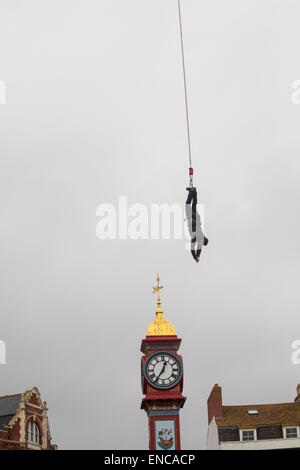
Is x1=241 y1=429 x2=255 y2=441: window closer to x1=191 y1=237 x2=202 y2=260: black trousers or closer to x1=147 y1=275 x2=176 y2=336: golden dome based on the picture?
x1=147 y1=275 x2=176 y2=336: golden dome

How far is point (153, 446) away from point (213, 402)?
7482 mm

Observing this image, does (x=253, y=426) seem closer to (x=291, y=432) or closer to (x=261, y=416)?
(x=261, y=416)

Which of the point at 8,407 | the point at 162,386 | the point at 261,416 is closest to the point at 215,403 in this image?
the point at 261,416

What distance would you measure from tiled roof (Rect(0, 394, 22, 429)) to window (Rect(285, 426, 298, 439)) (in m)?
19.3

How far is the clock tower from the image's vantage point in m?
55.6

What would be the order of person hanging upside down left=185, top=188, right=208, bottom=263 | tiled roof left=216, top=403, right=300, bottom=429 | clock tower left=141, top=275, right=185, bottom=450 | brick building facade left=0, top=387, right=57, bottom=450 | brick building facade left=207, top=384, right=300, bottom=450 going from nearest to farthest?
person hanging upside down left=185, top=188, right=208, bottom=263 < brick building facade left=0, top=387, right=57, bottom=450 < clock tower left=141, top=275, right=185, bottom=450 < brick building facade left=207, top=384, right=300, bottom=450 < tiled roof left=216, top=403, right=300, bottom=429

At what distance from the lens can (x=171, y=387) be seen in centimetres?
5675

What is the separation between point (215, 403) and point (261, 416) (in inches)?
139

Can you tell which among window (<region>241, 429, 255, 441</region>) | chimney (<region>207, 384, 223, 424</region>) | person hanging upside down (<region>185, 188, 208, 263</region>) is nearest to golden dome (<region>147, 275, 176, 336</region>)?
chimney (<region>207, 384, 223, 424</region>)

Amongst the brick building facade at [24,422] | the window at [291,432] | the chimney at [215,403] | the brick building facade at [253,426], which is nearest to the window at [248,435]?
the brick building facade at [253,426]
